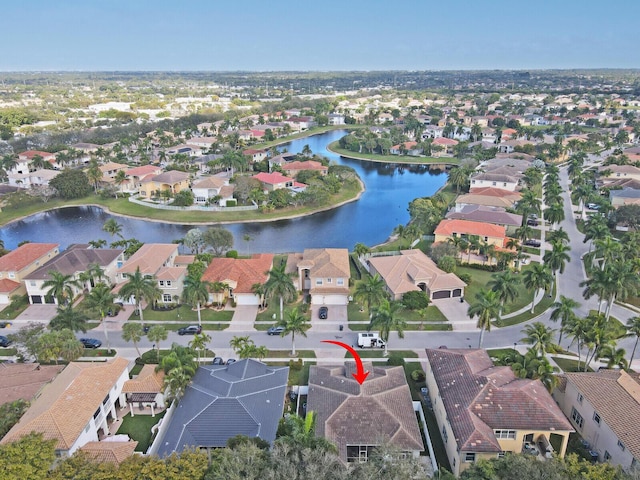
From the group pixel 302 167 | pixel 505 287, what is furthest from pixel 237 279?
pixel 302 167

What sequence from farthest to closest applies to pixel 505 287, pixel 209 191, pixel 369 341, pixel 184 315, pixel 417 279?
pixel 209 191
pixel 417 279
pixel 184 315
pixel 369 341
pixel 505 287

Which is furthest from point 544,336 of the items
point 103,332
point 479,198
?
point 479,198

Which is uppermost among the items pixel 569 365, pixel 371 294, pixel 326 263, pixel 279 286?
pixel 279 286

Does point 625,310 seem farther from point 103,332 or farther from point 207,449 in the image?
point 103,332

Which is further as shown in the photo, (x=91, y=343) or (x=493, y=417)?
(x=91, y=343)

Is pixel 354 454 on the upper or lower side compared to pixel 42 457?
lower

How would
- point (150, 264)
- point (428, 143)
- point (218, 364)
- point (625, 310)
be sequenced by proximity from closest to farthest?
point (218, 364) → point (625, 310) → point (150, 264) → point (428, 143)

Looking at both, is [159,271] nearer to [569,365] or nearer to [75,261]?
[75,261]

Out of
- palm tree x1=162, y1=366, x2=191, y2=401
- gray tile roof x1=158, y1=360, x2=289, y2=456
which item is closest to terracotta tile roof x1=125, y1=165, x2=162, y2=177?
gray tile roof x1=158, y1=360, x2=289, y2=456
